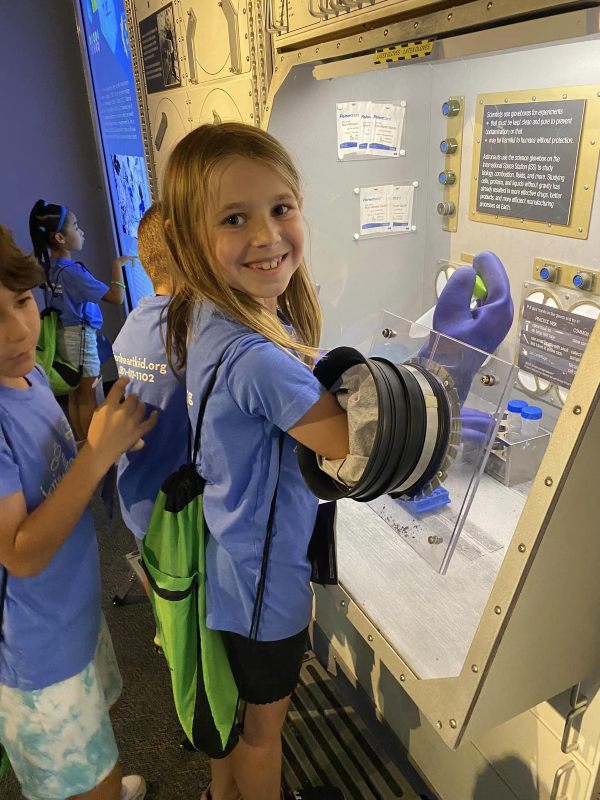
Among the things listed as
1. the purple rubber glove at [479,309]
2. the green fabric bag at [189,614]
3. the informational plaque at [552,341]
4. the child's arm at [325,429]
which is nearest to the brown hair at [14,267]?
the green fabric bag at [189,614]

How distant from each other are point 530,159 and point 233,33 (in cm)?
79

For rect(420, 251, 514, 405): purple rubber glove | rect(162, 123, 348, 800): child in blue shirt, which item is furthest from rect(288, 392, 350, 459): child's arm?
rect(420, 251, 514, 405): purple rubber glove

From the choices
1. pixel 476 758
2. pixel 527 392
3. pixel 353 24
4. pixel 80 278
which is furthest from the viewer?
pixel 80 278

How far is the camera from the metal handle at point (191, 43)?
1.76 m

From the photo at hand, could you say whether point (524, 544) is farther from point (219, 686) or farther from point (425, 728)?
point (425, 728)

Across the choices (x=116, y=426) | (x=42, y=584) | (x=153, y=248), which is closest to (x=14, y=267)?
(x=116, y=426)

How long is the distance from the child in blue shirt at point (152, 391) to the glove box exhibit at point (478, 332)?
1.50 ft

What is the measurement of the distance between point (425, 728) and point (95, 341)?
248 cm

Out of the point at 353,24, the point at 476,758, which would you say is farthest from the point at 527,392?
the point at 353,24

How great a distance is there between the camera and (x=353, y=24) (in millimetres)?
1018

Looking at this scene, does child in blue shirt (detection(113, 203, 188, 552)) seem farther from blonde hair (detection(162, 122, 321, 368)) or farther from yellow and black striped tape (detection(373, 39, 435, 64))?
yellow and black striped tape (detection(373, 39, 435, 64))

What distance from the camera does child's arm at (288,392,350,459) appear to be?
826 millimetres

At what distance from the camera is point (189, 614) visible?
1.11 m

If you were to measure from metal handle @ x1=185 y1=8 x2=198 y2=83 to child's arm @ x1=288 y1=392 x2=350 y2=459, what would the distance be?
1.46m
